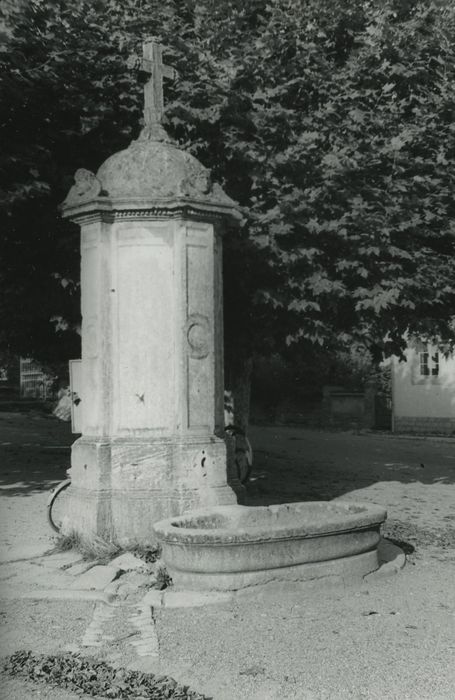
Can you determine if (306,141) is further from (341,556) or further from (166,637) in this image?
(166,637)

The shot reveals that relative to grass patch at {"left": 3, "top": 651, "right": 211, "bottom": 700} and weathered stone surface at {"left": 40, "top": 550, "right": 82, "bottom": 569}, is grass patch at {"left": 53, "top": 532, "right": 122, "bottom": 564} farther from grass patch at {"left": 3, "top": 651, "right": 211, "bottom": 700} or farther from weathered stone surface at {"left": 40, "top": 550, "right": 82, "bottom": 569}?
grass patch at {"left": 3, "top": 651, "right": 211, "bottom": 700}

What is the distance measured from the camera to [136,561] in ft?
23.1

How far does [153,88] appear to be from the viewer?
338 inches

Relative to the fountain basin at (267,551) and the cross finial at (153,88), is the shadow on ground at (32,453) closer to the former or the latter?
the cross finial at (153,88)

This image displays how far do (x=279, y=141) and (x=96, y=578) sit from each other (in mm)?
5957

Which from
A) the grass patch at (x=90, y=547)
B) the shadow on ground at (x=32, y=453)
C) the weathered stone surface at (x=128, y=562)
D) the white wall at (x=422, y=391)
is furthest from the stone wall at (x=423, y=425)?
the weathered stone surface at (x=128, y=562)

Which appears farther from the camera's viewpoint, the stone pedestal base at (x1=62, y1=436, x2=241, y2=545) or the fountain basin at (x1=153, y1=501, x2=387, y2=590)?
the stone pedestal base at (x1=62, y1=436, x2=241, y2=545)

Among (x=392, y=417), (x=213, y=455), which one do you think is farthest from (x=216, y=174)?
(x=392, y=417)

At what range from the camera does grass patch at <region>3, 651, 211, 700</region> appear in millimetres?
4289

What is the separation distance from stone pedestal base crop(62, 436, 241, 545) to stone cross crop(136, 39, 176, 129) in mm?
3173

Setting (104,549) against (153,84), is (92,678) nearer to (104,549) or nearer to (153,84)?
(104,549)

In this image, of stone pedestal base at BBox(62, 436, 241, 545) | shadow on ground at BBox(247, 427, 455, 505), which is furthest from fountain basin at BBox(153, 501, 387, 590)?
shadow on ground at BBox(247, 427, 455, 505)

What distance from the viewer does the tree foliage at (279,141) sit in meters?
9.99

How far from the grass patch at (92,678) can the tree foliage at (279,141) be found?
19.2 ft
